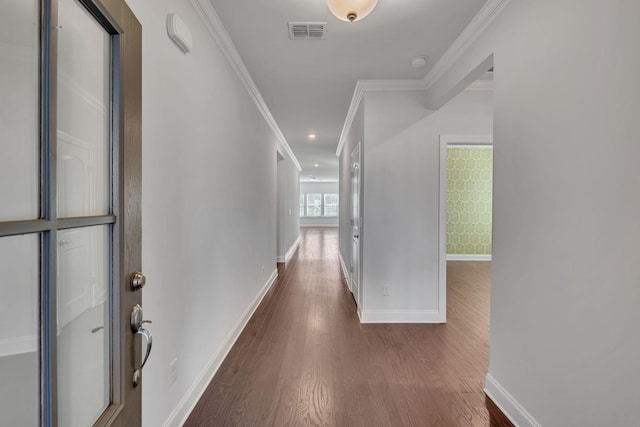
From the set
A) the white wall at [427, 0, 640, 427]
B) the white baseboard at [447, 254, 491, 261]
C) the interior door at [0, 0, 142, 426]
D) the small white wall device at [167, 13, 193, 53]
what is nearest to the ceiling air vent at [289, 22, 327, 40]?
the small white wall device at [167, 13, 193, 53]

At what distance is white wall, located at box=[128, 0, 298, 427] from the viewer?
132 centimetres

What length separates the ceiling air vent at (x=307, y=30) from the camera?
2.00 metres

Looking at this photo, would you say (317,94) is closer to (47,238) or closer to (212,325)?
(212,325)

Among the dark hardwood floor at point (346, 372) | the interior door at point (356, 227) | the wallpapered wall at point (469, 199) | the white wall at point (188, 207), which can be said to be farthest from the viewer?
the wallpapered wall at point (469, 199)

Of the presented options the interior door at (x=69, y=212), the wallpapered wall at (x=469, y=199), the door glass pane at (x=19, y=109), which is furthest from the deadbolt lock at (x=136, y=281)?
the wallpapered wall at (x=469, y=199)

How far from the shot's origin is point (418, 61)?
8.32 feet

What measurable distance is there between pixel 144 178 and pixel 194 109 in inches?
27.7

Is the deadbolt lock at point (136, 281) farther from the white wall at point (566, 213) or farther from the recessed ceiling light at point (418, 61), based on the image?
the recessed ceiling light at point (418, 61)

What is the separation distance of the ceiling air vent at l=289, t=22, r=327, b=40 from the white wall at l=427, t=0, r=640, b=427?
3.84ft

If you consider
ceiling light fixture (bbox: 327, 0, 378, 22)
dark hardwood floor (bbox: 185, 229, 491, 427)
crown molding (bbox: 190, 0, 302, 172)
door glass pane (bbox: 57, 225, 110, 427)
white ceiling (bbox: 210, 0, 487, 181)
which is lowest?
dark hardwood floor (bbox: 185, 229, 491, 427)

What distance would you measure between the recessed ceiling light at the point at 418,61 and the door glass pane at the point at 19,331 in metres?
2.81

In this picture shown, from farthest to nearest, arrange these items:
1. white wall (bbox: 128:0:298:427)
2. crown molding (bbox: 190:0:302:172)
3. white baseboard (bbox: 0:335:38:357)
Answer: crown molding (bbox: 190:0:302:172) → white wall (bbox: 128:0:298:427) → white baseboard (bbox: 0:335:38:357)

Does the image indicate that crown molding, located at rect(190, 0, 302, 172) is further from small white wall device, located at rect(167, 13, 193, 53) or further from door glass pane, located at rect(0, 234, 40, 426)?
door glass pane, located at rect(0, 234, 40, 426)

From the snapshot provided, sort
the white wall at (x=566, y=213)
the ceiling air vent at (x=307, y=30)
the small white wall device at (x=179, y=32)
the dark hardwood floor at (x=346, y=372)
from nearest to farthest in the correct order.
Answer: the white wall at (x=566, y=213) < the small white wall device at (x=179, y=32) < the dark hardwood floor at (x=346, y=372) < the ceiling air vent at (x=307, y=30)
